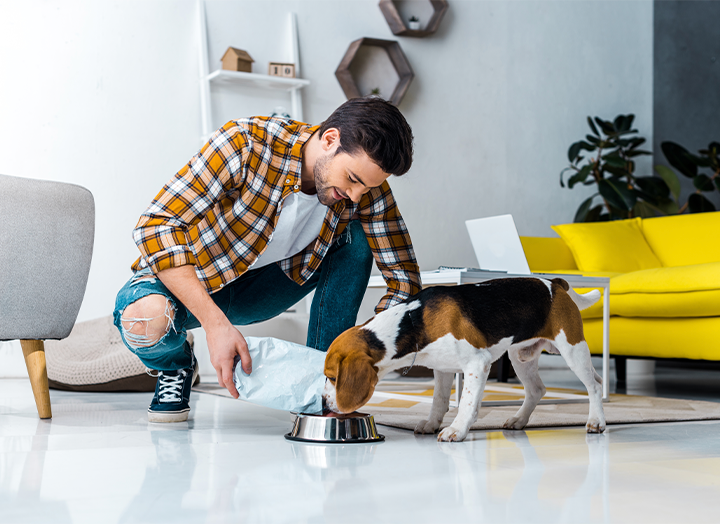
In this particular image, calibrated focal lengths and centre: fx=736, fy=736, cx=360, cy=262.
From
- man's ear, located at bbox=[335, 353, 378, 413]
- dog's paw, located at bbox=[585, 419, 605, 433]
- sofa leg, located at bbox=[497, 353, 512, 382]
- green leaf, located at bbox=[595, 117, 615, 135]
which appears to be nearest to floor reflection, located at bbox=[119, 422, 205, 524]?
man's ear, located at bbox=[335, 353, 378, 413]

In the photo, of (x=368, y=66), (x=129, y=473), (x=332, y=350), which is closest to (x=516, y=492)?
(x=332, y=350)

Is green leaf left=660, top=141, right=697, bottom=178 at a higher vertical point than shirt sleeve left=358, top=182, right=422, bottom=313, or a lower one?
higher

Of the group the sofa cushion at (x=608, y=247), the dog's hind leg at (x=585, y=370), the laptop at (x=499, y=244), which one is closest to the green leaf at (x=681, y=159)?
the sofa cushion at (x=608, y=247)

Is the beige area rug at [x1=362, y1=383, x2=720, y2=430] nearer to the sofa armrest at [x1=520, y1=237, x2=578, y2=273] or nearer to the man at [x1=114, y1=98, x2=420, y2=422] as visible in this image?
the man at [x1=114, y1=98, x2=420, y2=422]

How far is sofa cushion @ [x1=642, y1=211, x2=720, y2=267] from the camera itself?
13.0 ft

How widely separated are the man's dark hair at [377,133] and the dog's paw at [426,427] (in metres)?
0.63

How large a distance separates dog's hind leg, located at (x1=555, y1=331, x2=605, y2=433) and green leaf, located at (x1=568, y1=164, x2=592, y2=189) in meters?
2.98

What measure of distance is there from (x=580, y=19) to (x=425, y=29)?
132cm

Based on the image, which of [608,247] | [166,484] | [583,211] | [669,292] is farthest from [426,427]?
[583,211]

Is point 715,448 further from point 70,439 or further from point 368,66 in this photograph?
point 368,66

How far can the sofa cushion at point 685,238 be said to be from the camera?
13.0 feet

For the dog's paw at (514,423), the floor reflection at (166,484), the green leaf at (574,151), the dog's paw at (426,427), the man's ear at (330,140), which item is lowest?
the dog's paw at (514,423)

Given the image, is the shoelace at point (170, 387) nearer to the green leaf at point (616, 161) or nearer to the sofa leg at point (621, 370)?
the sofa leg at point (621, 370)

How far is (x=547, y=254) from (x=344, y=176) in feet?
8.78
